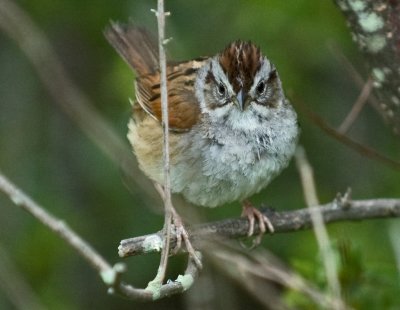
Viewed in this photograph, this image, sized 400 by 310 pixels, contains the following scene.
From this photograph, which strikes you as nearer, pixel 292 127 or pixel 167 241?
Answer: pixel 167 241

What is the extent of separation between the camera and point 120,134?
543 centimetres

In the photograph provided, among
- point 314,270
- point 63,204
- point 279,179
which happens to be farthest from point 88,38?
point 314,270

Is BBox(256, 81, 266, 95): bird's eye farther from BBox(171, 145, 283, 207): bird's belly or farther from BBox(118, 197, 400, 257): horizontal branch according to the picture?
BBox(118, 197, 400, 257): horizontal branch

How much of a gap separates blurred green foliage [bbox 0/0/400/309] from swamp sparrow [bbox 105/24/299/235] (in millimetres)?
641

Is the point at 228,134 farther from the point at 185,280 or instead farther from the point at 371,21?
the point at 185,280

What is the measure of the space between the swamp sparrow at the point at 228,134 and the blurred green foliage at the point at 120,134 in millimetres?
641

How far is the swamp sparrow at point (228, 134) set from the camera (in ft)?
13.7

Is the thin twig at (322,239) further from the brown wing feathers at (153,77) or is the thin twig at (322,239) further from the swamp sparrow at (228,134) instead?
the brown wing feathers at (153,77)

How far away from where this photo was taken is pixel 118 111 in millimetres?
5590

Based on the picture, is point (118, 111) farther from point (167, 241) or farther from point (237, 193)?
point (167, 241)

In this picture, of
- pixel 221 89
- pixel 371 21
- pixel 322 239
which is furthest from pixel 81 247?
pixel 221 89

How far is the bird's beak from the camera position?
4188mm

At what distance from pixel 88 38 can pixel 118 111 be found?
513mm

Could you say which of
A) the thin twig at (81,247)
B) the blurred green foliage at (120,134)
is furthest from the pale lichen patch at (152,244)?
the blurred green foliage at (120,134)
